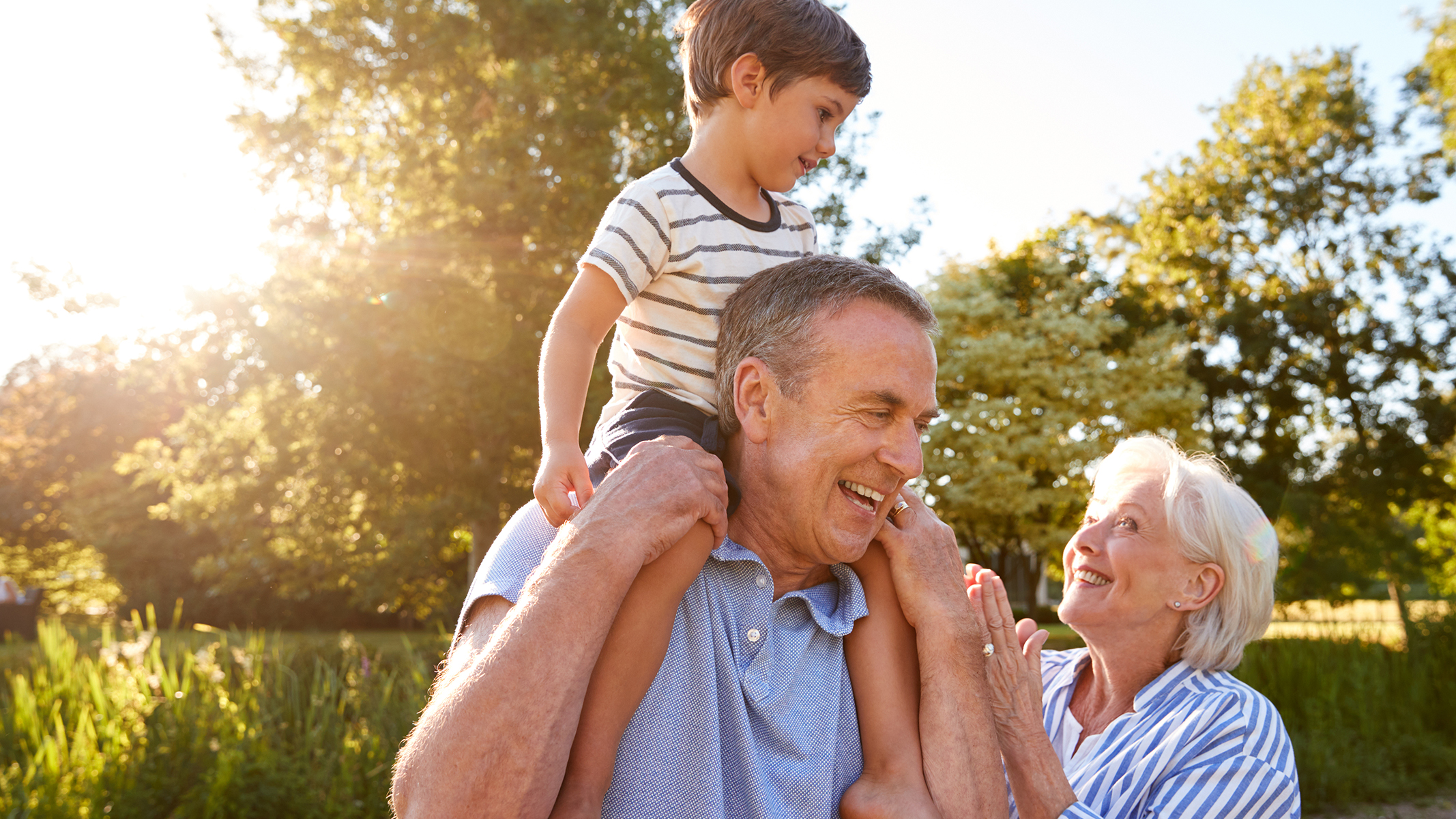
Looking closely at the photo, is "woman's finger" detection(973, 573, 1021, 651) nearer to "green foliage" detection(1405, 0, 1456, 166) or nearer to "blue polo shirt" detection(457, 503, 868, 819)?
"blue polo shirt" detection(457, 503, 868, 819)

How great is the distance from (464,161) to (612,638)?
1303cm

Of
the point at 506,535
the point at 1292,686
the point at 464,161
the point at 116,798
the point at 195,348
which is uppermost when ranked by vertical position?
the point at 464,161

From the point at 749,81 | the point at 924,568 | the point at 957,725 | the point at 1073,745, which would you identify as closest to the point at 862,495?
the point at 924,568

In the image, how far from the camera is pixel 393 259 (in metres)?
13.6

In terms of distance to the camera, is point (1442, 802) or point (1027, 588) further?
point (1027, 588)

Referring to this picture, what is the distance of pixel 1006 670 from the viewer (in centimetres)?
239

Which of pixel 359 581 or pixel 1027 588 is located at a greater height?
pixel 359 581

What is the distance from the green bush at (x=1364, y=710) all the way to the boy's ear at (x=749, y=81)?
7.85 meters

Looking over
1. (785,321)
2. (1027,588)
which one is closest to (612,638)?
(785,321)

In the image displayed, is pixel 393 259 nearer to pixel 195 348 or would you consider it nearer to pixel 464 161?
pixel 464 161

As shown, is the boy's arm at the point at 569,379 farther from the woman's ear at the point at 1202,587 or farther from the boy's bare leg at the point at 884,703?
the woman's ear at the point at 1202,587

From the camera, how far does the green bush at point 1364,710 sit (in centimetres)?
782

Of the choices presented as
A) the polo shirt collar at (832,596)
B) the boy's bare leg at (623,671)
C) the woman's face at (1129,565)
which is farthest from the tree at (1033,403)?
the boy's bare leg at (623,671)

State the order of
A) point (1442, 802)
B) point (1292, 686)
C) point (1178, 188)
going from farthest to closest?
point (1178, 188) < point (1292, 686) < point (1442, 802)
